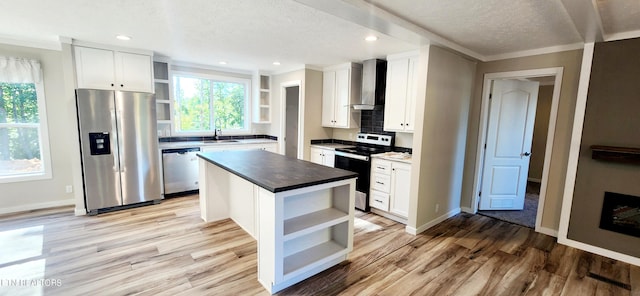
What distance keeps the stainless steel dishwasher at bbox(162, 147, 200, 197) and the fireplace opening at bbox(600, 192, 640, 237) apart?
17.4ft

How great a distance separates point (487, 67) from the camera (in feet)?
12.6

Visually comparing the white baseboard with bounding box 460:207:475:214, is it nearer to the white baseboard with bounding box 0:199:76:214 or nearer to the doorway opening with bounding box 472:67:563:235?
the doorway opening with bounding box 472:67:563:235

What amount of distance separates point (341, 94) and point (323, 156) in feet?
3.63

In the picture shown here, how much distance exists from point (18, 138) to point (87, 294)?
3.00 meters

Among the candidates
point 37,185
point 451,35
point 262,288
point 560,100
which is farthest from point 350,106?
point 37,185

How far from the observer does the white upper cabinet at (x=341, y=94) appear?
15.1 feet

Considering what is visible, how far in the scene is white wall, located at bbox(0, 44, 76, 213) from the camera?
3.62 meters

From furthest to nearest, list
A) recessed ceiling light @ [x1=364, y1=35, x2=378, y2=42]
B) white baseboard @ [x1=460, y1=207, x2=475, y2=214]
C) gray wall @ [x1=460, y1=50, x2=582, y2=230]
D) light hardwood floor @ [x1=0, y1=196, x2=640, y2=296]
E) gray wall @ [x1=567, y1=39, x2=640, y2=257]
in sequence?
white baseboard @ [x1=460, y1=207, x2=475, y2=214] → gray wall @ [x1=460, y1=50, x2=582, y2=230] → recessed ceiling light @ [x1=364, y1=35, x2=378, y2=42] → gray wall @ [x1=567, y1=39, x2=640, y2=257] → light hardwood floor @ [x1=0, y1=196, x2=640, y2=296]

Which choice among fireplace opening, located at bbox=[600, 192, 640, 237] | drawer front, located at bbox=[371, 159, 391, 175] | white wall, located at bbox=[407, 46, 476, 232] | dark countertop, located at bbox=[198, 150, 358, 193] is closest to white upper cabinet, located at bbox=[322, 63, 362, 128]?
drawer front, located at bbox=[371, 159, 391, 175]

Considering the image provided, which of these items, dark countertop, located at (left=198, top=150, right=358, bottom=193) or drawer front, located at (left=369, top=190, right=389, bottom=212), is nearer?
dark countertop, located at (left=198, top=150, right=358, bottom=193)

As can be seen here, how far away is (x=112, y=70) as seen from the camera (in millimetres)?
3756

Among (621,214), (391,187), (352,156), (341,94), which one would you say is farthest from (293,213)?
(621,214)

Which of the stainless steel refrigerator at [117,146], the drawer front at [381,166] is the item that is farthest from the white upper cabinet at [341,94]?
the stainless steel refrigerator at [117,146]

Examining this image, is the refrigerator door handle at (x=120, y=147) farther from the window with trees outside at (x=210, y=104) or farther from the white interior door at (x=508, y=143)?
the white interior door at (x=508, y=143)
